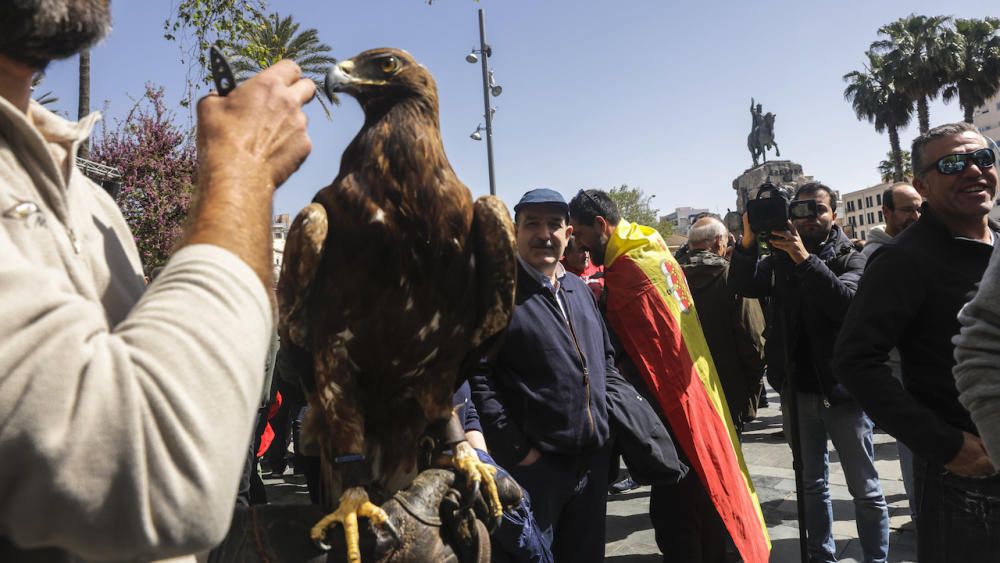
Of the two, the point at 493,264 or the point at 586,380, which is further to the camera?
the point at 586,380

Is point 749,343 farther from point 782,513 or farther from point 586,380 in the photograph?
point 586,380

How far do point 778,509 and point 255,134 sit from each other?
18.8 feet

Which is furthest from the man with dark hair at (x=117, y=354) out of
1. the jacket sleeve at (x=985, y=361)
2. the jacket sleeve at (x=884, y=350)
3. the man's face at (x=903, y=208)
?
the man's face at (x=903, y=208)

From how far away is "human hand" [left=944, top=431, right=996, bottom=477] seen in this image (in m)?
2.25

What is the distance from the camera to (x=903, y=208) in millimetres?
5172

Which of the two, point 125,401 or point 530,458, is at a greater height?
point 125,401

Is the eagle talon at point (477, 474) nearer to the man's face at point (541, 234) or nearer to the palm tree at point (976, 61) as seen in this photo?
the man's face at point (541, 234)

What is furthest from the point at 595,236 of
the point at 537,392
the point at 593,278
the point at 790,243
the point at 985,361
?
the point at 985,361

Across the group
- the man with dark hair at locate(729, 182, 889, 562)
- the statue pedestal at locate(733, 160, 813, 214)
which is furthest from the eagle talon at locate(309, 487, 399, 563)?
the statue pedestal at locate(733, 160, 813, 214)

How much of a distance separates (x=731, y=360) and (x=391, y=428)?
3689 millimetres

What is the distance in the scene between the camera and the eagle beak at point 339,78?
1944 mm

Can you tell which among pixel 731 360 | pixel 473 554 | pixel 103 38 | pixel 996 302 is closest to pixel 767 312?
pixel 731 360

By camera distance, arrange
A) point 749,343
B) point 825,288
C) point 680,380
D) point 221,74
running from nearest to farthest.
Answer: point 221,74 < point 680,380 < point 825,288 < point 749,343

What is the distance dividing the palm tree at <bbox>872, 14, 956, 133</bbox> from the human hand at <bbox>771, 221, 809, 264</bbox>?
35294mm
